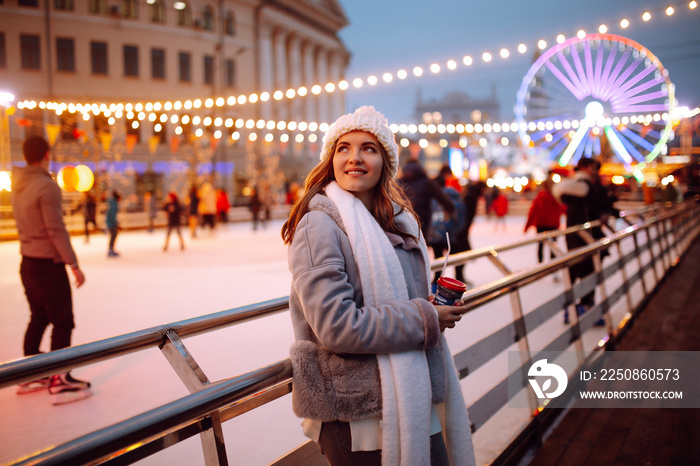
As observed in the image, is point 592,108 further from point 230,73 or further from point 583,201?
point 230,73

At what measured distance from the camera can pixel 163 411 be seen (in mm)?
1212

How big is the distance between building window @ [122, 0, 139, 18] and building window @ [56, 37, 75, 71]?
4.08 meters

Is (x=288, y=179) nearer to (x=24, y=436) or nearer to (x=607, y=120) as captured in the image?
(x=607, y=120)

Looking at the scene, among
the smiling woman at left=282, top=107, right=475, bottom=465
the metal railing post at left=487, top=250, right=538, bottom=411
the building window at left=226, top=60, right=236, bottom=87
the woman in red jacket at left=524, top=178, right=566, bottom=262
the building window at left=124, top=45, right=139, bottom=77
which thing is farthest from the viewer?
the building window at left=226, top=60, right=236, bottom=87

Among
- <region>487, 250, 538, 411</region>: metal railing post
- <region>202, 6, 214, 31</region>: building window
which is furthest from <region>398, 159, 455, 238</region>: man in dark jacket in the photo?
<region>202, 6, 214, 31</region>: building window

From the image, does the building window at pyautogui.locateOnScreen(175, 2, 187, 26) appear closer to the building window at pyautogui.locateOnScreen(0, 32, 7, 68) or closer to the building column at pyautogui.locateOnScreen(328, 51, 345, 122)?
the building window at pyautogui.locateOnScreen(0, 32, 7, 68)

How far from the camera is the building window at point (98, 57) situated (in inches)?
1352

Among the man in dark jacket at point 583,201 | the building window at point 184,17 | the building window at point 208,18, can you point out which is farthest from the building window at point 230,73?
the man in dark jacket at point 583,201

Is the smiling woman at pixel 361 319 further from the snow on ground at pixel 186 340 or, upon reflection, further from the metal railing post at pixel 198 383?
the snow on ground at pixel 186 340

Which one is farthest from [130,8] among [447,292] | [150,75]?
[447,292]

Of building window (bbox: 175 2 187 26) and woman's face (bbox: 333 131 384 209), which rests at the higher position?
building window (bbox: 175 2 187 26)

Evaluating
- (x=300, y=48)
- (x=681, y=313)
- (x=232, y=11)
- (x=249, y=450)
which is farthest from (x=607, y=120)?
(x=300, y=48)

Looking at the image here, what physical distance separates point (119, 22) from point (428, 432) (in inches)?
1534

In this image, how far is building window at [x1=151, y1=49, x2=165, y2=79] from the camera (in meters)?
37.3
